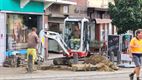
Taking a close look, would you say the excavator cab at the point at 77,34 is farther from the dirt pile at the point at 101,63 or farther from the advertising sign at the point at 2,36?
the dirt pile at the point at 101,63

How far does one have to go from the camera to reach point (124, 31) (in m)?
32.4

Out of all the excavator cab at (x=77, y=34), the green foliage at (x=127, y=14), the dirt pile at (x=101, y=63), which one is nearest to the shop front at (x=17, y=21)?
the excavator cab at (x=77, y=34)

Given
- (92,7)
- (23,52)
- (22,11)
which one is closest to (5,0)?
→ (22,11)

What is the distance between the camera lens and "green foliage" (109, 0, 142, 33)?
31406mm

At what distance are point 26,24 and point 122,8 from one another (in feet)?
23.6

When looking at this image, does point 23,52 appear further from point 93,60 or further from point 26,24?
point 93,60

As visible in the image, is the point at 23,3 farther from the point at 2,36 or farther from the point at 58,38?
the point at 58,38

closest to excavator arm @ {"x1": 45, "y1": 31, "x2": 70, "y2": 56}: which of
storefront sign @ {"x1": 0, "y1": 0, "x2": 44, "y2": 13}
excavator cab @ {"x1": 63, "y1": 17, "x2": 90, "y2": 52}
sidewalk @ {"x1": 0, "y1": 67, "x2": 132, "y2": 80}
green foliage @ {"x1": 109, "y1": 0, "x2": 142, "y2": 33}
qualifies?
excavator cab @ {"x1": 63, "y1": 17, "x2": 90, "y2": 52}

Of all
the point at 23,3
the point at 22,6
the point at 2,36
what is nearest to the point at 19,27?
the point at 22,6

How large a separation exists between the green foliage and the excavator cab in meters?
4.51

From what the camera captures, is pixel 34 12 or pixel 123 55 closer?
pixel 123 55

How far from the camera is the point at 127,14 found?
31.5 meters

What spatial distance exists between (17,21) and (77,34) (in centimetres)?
364

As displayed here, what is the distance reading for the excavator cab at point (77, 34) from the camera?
2755 centimetres
